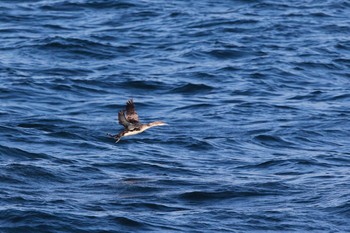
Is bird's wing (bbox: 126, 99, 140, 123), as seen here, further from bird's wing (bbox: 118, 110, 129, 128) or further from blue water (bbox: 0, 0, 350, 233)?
blue water (bbox: 0, 0, 350, 233)

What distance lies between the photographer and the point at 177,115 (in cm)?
2361

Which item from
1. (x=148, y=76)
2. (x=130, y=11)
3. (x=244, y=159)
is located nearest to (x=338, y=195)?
(x=244, y=159)

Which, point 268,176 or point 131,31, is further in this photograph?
point 131,31

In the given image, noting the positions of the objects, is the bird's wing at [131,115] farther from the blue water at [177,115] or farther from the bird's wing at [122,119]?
the blue water at [177,115]

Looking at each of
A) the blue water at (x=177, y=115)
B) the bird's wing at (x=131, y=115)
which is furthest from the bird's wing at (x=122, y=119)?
the blue water at (x=177, y=115)

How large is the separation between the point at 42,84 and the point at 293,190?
1026cm

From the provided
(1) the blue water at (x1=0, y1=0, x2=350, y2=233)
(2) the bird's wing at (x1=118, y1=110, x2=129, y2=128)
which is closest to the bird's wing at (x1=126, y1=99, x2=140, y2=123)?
(2) the bird's wing at (x1=118, y1=110, x2=129, y2=128)

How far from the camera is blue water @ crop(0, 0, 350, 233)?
53.8 feet

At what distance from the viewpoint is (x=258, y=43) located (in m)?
30.7

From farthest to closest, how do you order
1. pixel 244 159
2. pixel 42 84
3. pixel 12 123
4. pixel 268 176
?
pixel 42 84
pixel 12 123
pixel 244 159
pixel 268 176

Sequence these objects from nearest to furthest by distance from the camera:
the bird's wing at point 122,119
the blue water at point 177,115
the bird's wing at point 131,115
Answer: the blue water at point 177,115
the bird's wing at point 122,119
the bird's wing at point 131,115

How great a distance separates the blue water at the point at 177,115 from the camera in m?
16.4

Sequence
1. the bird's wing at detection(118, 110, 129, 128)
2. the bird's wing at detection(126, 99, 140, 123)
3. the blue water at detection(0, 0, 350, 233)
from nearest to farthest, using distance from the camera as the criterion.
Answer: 1. the blue water at detection(0, 0, 350, 233)
2. the bird's wing at detection(118, 110, 129, 128)
3. the bird's wing at detection(126, 99, 140, 123)

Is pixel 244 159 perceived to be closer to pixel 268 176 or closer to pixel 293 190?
pixel 268 176
